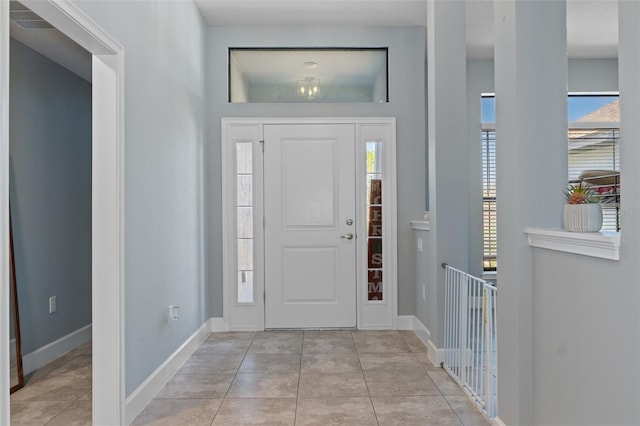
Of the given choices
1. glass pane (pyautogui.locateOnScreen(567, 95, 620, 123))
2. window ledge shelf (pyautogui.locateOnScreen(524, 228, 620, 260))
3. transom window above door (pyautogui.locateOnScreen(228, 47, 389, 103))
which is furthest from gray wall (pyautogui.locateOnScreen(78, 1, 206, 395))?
glass pane (pyautogui.locateOnScreen(567, 95, 620, 123))

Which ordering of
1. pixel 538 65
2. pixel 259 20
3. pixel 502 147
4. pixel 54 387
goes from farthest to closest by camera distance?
pixel 259 20 < pixel 54 387 < pixel 502 147 < pixel 538 65

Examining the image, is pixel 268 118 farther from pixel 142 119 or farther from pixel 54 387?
pixel 54 387

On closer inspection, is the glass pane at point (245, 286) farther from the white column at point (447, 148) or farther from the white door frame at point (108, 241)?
the white door frame at point (108, 241)

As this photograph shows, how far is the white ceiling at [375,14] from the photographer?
3805 mm

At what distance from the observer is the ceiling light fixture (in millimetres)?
4348

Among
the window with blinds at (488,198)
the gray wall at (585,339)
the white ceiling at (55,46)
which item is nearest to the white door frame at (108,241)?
the white ceiling at (55,46)

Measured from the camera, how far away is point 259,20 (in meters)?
4.16

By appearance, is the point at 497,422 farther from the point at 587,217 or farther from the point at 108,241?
the point at 108,241

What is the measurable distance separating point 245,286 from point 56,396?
72.6 inches

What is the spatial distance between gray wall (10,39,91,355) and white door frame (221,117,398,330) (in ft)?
3.99

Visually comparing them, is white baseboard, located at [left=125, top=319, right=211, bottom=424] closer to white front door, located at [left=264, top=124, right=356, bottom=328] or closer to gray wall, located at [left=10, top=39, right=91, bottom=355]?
white front door, located at [left=264, top=124, right=356, bottom=328]

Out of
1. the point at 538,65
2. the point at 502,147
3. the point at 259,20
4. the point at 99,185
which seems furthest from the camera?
Answer: the point at 259,20

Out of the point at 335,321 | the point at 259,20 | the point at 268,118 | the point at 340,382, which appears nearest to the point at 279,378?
the point at 340,382

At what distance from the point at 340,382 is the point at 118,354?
1.37 meters
